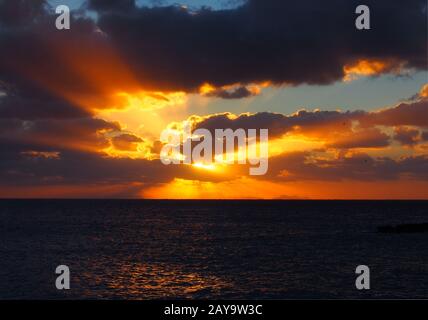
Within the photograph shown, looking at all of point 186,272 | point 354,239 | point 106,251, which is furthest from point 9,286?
point 354,239

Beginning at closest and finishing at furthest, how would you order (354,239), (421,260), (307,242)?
1. (421,260)
2. (307,242)
3. (354,239)

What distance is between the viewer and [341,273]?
45.9 metres
